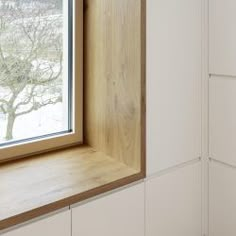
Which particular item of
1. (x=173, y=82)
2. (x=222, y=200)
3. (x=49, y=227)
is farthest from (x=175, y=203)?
(x=49, y=227)

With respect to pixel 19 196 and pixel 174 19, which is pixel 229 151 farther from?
pixel 19 196

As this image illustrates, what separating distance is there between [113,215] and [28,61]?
2.34ft

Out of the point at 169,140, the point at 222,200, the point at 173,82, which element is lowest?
the point at 222,200

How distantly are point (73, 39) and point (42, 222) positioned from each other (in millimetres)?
848

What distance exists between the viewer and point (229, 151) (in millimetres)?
1660

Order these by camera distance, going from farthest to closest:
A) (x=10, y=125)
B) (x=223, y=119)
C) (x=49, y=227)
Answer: (x=223, y=119) < (x=10, y=125) < (x=49, y=227)

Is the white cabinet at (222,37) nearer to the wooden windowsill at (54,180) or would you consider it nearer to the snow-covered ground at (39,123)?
the wooden windowsill at (54,180)

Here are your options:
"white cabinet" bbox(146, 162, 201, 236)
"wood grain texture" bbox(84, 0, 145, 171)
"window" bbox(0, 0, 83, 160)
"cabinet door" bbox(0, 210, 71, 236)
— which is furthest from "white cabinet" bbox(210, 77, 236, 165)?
"cabinet door" bbox(0, 210, 71, 236)

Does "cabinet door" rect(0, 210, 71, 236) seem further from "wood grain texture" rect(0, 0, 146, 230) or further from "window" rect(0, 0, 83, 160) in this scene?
"window" rect(0, 0, 83, 160)

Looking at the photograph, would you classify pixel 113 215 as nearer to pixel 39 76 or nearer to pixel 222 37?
pixel 39 76

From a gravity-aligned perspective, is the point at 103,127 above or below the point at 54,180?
above

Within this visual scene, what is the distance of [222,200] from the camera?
67.7 inches

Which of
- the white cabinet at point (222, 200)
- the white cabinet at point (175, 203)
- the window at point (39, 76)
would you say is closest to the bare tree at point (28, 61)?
the window at point (39, 76)

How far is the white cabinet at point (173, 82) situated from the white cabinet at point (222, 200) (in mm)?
137
